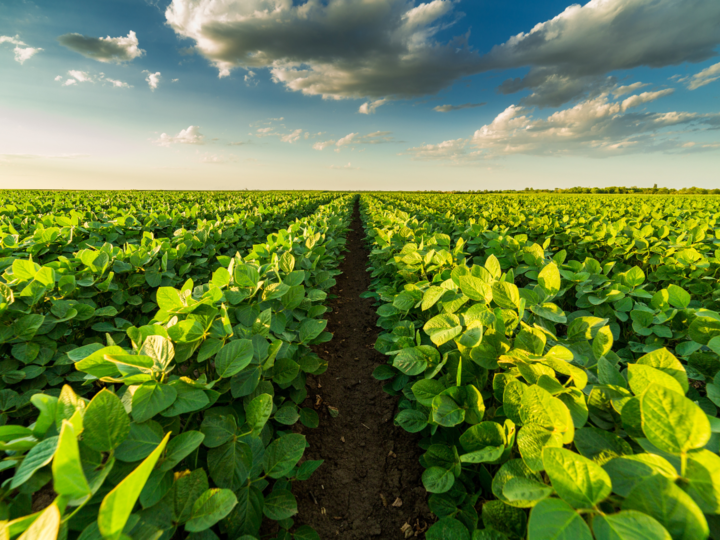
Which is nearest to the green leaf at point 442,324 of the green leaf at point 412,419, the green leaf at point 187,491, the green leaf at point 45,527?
the green leaf at point 412,419

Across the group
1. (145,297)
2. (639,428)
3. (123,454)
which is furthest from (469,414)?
(145,297)

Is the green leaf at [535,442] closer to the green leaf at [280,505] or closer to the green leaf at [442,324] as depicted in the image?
the green leaf at [442,324]

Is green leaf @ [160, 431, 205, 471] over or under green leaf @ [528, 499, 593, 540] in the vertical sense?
under

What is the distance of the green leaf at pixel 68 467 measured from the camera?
0.59 metres

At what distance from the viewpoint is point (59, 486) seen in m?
0.61

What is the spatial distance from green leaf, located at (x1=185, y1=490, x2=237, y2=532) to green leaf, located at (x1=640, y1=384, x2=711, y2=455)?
1.11 m

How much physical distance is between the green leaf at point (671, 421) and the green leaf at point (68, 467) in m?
1.28

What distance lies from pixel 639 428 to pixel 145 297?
14.8 ft

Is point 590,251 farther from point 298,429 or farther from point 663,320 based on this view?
point 298,429

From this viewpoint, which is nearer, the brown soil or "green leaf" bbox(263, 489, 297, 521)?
"green leaf" bbox(263, 489, 297, 521)

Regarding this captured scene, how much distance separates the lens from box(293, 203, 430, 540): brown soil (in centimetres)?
213

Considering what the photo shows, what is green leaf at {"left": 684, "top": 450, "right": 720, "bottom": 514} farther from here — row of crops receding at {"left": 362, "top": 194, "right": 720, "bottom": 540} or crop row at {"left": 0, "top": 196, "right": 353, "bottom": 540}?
crop row at {"left": 0, "top": 196, "right": 353, "bottom": 540}

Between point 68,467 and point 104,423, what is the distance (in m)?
0.29

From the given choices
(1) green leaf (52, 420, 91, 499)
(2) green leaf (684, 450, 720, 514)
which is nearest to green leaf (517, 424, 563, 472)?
(2) green leaf (684, 450, 720, 514)
